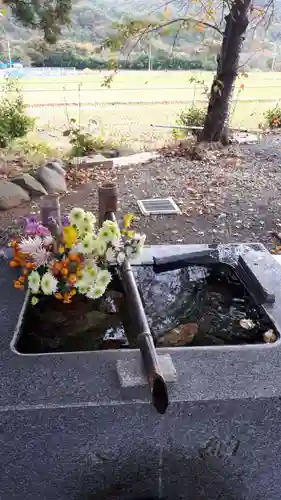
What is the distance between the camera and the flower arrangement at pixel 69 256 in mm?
1353

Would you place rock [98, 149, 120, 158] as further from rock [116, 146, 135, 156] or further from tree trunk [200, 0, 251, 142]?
tree trunk [200, 0, 251, 142]

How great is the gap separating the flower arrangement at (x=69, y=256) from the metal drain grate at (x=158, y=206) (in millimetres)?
2260

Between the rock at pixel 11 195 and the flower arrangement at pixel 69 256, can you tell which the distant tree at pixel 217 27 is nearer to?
the rock at pixel 11 195

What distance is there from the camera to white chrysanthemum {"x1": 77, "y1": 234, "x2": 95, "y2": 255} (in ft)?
4.44

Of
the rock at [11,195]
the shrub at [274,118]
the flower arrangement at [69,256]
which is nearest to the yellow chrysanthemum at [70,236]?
the flower arrangement at [69,256]

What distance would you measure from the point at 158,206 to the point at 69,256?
251cm

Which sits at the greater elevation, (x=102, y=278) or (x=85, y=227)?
(x=85, y=227)

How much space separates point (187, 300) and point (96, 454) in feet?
2.42

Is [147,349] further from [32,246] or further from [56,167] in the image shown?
[56,167]

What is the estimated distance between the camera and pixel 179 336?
4.71 feet

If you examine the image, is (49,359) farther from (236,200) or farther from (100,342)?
(236,200)

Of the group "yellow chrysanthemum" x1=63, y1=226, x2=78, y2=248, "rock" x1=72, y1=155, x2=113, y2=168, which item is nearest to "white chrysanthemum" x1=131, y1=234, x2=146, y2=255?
"yellow chrysanthemum" x1=63, y1=226, x2=78, y2=248

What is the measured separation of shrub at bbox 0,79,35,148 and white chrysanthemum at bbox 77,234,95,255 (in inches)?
174

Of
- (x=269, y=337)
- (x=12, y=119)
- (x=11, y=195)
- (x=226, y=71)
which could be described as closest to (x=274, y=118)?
(x=226, y=71)
